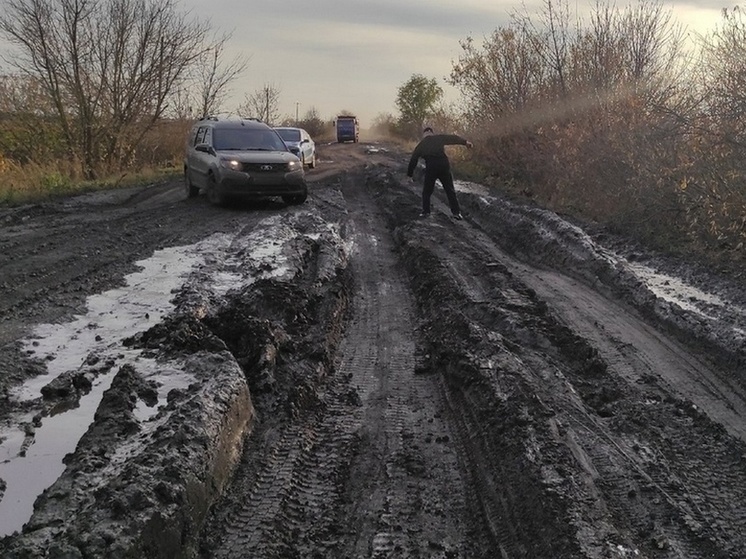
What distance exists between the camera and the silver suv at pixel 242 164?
13.1 metres

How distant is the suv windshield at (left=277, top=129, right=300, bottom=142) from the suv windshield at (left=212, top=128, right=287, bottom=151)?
29.7 ft

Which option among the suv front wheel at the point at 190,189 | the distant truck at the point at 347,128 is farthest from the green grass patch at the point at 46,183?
the distant truck at the point at 347,128

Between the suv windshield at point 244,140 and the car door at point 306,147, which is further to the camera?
the car door at point 306,147

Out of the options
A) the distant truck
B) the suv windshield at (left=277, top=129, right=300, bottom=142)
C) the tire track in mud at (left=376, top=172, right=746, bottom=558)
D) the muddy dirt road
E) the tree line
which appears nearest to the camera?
the muddy dirt road

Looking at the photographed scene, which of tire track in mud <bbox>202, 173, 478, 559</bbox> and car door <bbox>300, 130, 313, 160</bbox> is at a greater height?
car door <bbox>300, 130, 313, 160</bbox>

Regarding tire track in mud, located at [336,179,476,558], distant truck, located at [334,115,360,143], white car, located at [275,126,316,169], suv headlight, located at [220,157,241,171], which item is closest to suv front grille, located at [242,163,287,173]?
suv headlight, located at [220,157,241,171]

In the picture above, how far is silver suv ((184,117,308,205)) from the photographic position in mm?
13141

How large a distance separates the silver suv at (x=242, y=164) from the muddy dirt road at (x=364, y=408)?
182 inches

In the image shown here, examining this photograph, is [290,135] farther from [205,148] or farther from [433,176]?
[433,176]

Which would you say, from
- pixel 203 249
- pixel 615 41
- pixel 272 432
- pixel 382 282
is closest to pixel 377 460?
pixel 272 432

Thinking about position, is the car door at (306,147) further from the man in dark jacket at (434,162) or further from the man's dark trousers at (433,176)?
the man's dark trousers at (433,176)

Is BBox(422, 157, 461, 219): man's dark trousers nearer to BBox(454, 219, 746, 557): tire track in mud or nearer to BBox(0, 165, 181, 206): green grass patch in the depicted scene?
BBox(454, 219, 746, 557): tire track in mud

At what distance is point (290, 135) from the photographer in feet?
78.0

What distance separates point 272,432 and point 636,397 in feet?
9.12
